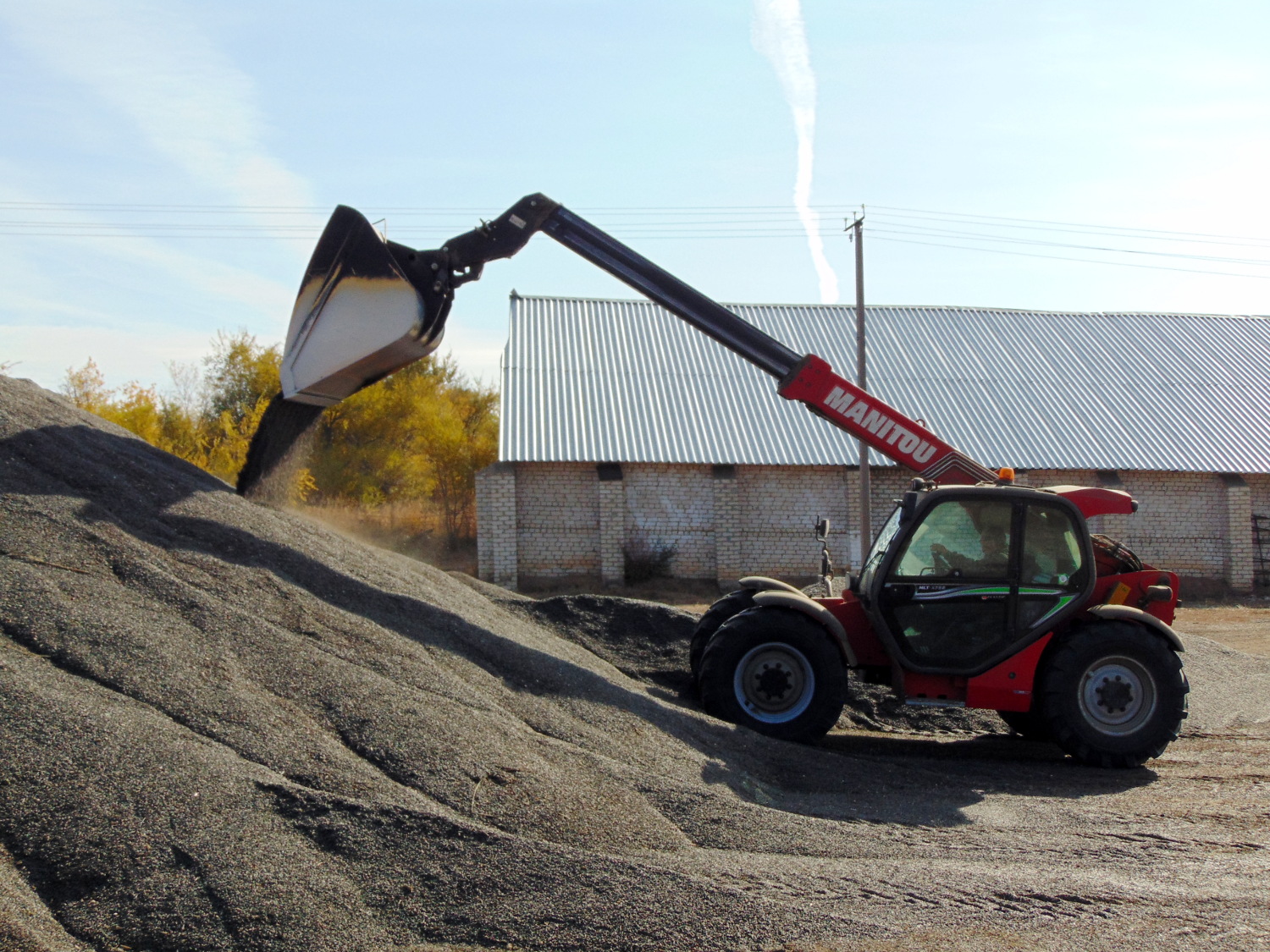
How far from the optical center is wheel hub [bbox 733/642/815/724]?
25.1ft

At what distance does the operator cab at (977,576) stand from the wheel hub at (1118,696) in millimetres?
485

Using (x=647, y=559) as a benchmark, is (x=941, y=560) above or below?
above

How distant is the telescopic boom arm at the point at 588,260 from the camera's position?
337 inches

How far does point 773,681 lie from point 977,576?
66.4 inches

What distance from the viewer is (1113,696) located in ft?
25.0

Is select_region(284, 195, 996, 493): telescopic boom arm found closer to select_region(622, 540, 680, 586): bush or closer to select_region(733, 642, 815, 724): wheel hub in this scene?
select_region(733, 642, 815, 724): wheel hub

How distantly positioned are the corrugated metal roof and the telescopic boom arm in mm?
11632

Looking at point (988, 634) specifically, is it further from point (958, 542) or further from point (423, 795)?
point (423, 795)

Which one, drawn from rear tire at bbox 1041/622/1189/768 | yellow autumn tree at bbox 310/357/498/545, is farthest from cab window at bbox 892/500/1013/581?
yellow autumn tree at bbox 310/357/498/545

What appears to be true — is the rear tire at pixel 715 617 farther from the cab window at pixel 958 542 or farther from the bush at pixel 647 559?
the bush at pixel 647 559

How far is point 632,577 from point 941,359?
1031 centimetres

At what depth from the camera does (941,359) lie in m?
25.6

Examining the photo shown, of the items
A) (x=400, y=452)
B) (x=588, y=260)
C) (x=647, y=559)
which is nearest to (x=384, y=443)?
(x=400, y=452)

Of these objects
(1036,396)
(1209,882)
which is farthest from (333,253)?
(1036,396)
